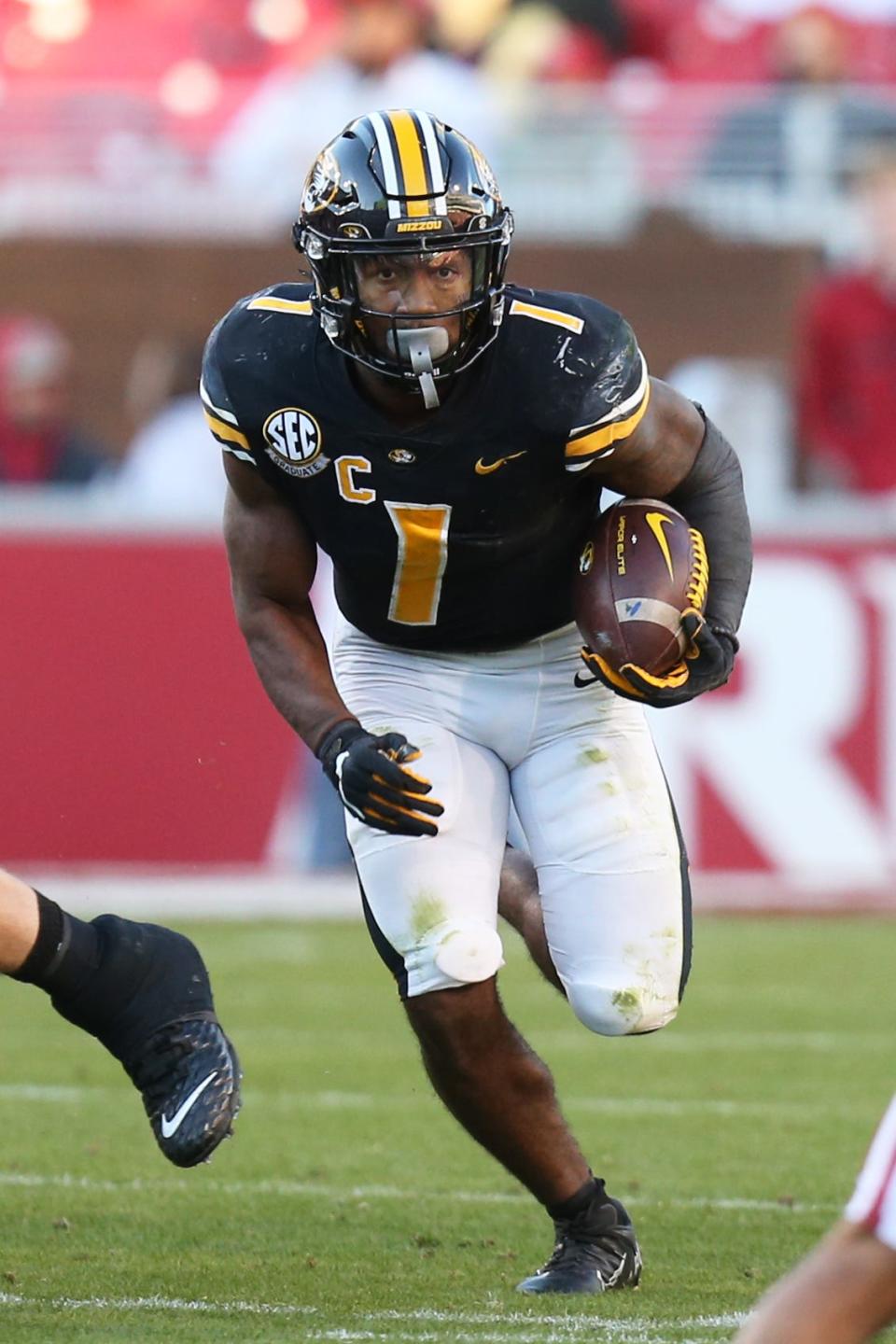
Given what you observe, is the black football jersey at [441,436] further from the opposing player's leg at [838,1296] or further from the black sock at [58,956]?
the opposing player's leg at [838,1296]

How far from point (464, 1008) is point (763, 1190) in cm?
111

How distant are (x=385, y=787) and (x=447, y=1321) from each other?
2.63ft

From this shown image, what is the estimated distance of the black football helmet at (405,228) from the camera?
143 inches

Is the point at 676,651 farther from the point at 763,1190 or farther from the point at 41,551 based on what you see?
the point at 41,551

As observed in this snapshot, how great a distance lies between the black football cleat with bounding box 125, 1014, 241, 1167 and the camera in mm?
3404

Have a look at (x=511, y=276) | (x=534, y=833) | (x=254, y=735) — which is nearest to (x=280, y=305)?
(x=534, y=833)

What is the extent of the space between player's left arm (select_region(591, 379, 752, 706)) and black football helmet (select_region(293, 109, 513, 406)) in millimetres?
320

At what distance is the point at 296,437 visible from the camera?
12.2ft

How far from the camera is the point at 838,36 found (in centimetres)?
1141

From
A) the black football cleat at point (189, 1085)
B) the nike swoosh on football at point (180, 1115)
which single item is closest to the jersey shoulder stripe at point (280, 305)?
the black football cleat at point (189, 1085)

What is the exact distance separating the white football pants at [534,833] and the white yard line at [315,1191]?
2.35 ft

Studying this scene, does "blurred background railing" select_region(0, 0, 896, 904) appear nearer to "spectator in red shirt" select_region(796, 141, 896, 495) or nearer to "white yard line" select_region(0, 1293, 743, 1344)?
"spectator in red shirt" select_region(796, 141, 896, 495)

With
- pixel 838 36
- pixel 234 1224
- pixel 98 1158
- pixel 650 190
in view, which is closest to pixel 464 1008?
pixel 234 1224

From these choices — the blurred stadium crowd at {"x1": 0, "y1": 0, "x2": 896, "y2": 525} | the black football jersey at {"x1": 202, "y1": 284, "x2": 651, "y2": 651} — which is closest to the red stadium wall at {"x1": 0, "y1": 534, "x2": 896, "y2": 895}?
the blurred stadium crowd at {"x1": 0, "y1": 0, "x2": 896, "y2": 525}
